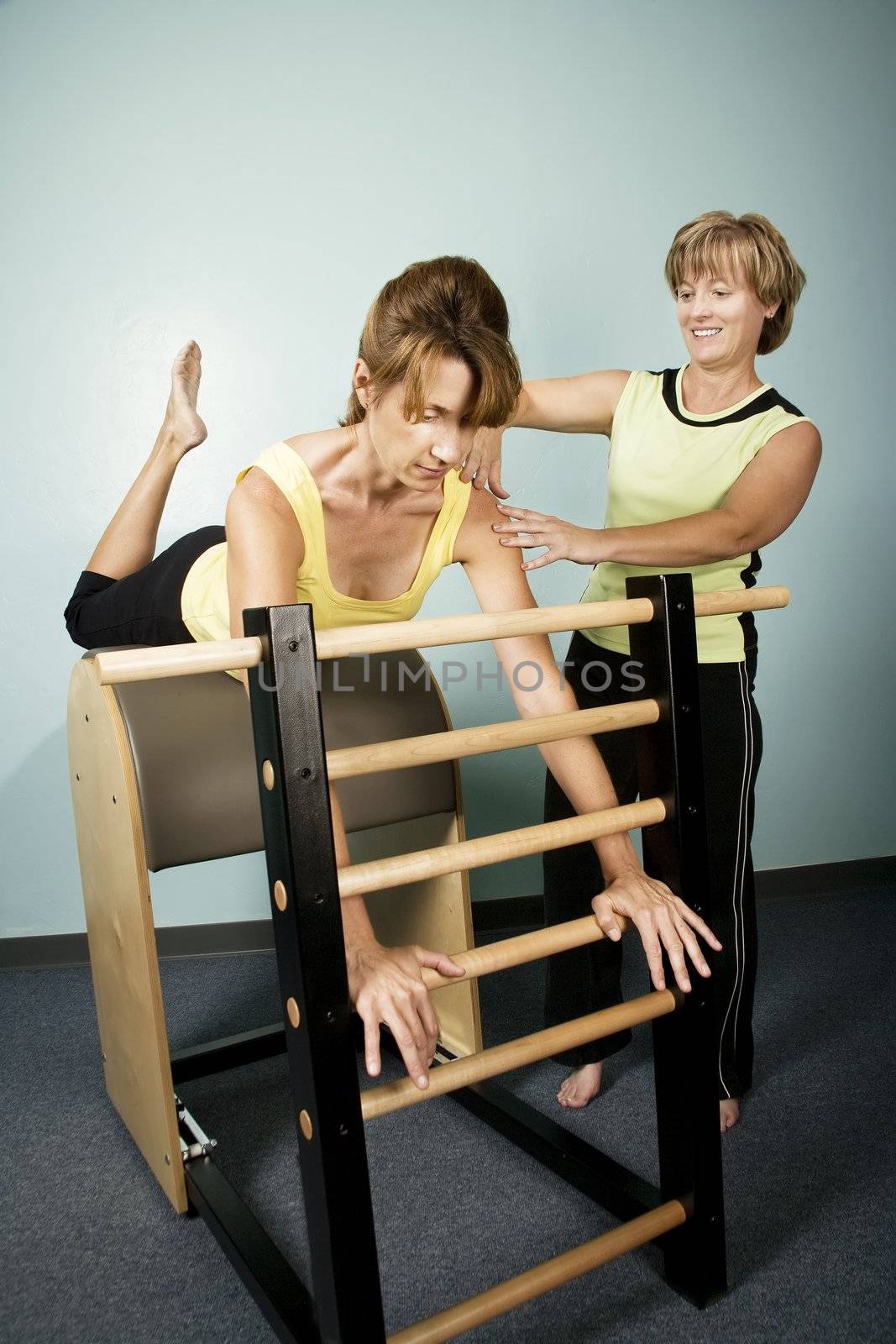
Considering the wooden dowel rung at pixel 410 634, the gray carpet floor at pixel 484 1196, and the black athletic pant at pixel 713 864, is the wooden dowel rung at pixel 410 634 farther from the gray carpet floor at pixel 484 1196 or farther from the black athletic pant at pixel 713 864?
the gray carpet floor at pixel 484 1196

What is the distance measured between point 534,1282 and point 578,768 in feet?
2.28

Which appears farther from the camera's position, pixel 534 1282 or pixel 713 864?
pixel 713 864

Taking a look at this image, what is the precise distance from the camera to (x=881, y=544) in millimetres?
3074

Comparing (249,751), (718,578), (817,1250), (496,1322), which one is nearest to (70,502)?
(249,751)

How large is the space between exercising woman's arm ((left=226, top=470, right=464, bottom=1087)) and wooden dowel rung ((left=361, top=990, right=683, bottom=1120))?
3 centimetres

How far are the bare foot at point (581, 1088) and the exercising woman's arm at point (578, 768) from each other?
0.65 meters

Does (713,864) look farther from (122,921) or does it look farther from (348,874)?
(122,921)

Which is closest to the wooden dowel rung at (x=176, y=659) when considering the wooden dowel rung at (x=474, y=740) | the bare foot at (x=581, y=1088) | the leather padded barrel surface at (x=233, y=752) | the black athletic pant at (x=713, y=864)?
the wooden dowel rung at (x=474, y=740)

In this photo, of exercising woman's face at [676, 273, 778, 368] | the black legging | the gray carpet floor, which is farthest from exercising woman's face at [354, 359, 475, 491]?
the gray carpet floor

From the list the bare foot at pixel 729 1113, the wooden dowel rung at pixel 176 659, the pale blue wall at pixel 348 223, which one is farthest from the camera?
the pale blue wall at pixel 348 223

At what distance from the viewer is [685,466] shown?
6.19 feet

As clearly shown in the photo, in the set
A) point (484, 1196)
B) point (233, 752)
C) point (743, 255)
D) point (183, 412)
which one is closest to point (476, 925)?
point (484, 1196)

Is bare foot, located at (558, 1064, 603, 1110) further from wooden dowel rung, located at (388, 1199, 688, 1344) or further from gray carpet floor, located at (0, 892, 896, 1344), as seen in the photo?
wooden dowel rung, located at (388, 1199, 688, 1344)

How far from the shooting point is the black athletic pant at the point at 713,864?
6.19ft
